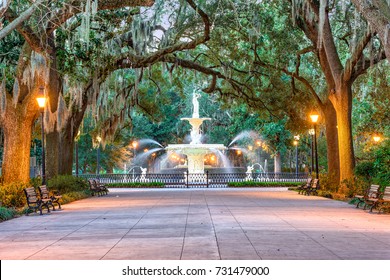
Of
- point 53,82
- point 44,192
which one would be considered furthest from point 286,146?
point 44,192

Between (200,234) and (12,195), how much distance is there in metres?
9.28

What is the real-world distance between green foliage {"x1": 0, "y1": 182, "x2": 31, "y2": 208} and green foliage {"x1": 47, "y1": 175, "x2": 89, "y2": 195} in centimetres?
461

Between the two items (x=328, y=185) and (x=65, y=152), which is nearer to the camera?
(x=328, y=185)

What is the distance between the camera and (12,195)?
19.2m

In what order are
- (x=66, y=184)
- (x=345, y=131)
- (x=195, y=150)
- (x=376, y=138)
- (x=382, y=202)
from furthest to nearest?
(x=195, y=150)
(x=376, y=138)
(x=66, y=184)
(x=345, y=131)
(x=382, y=202)

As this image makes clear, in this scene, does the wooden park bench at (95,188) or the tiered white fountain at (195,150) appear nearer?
the wooden park bench at (95,188)

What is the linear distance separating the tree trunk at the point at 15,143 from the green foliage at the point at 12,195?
1.02 m

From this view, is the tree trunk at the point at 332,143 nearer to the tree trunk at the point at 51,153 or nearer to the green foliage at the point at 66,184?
the green foliage at the point at 66,184

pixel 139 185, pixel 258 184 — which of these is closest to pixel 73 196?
pixel 139 185

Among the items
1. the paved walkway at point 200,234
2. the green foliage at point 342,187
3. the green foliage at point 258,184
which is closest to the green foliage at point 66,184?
the paved walkway at point 200,234

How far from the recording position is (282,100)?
3466 cm

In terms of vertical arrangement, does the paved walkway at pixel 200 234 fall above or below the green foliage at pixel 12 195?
below

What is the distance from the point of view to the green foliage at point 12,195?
19.0 m

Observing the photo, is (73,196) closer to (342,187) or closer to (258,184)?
(342,187)
